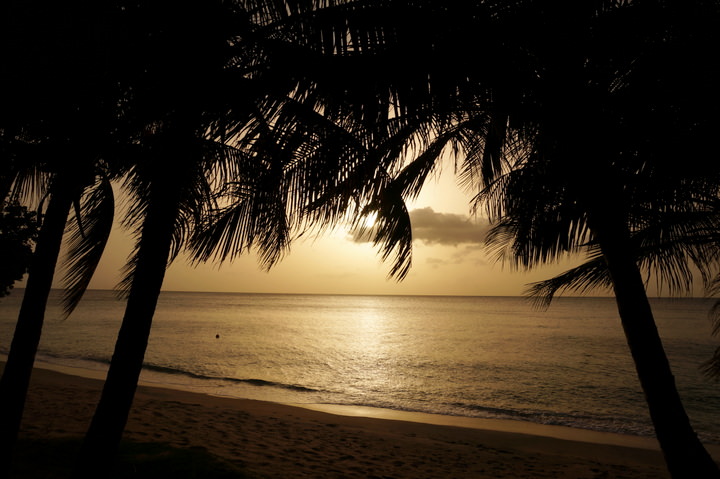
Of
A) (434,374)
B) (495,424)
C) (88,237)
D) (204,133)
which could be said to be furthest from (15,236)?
(434,374)

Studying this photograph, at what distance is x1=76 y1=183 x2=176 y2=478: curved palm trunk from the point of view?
2.79 meters

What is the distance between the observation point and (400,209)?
3.90m

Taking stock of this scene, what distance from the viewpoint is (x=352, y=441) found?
790 cm

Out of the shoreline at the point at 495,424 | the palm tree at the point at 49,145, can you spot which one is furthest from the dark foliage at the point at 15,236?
the shoreline at the point at 495,424

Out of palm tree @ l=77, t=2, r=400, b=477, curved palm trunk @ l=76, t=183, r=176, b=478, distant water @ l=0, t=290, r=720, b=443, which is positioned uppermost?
palm tree @ l=77, t=2, r=400, b=477

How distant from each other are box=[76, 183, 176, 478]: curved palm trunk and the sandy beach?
2.86 meters

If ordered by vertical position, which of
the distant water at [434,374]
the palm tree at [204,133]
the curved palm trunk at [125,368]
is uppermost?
the palm tree at [204,133]

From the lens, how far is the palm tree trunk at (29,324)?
3482 millimetres

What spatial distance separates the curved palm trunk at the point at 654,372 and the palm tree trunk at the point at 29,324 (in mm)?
4313

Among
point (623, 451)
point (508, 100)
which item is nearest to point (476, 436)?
point (623, 451)

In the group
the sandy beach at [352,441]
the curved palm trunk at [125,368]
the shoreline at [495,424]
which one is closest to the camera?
the curved palm trunk at [125,368]

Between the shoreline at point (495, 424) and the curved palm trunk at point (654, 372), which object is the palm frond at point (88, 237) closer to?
the curved palm trunk at point (654, 372)

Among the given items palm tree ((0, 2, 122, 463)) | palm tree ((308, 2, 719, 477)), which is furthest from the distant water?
palm tree ((0, 2, 122, 463))

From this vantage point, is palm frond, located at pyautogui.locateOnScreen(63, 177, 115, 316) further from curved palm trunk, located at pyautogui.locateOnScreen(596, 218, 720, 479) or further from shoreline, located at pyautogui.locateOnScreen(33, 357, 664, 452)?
shoreline, located at pyautogui.locateOnScreen(33, 357, 664, 452)
